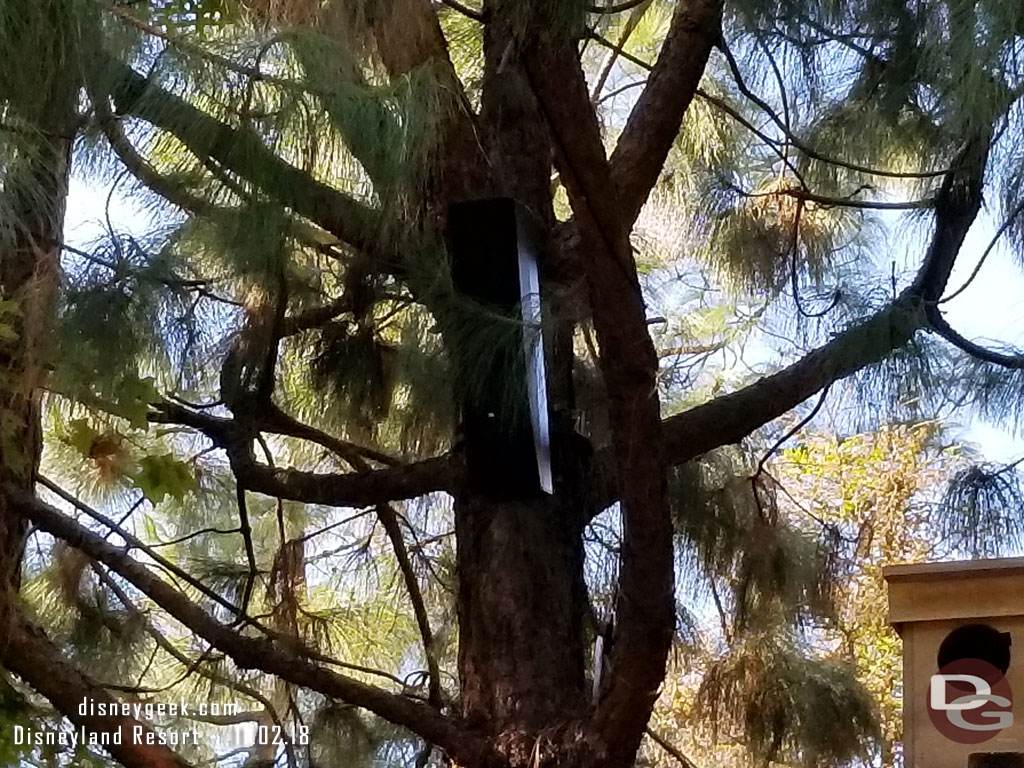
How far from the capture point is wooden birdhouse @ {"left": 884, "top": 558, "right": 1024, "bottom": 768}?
1203 mm

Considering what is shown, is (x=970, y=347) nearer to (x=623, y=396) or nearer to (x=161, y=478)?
(x=623, y=396)

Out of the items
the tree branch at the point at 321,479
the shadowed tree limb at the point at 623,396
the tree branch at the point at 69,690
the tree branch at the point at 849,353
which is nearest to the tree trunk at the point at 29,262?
the tree branch at the point at 69,690

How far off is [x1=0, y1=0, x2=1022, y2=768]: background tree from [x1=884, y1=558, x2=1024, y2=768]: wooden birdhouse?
24 centimetres

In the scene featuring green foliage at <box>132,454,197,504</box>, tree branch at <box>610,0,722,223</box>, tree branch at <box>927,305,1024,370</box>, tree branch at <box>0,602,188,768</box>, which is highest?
tree branch at <box>610,0,722,223</box>

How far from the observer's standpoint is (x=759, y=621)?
184 cm

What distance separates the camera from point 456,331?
1.33 metres

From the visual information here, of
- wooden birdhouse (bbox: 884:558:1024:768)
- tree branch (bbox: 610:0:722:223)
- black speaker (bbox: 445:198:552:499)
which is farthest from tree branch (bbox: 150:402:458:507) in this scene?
wooden birdhouse (bbox: 884:558:1024:768)

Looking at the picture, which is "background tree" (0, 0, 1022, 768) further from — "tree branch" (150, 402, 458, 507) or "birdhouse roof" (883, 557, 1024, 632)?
"birdhouse roof" (883, 557, 1024, 632)

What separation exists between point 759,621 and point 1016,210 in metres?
0.77

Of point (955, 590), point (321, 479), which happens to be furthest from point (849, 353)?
point (321, 479)

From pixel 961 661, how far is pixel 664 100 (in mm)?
596

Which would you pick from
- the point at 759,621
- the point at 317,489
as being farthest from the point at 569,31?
the point at 759,621

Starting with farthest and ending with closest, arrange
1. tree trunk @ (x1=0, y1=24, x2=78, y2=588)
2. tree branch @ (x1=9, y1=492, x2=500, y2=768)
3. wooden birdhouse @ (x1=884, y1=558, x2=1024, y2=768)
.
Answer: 1. tree branch @ (x1=9, y1=492, x2=500, y2=768)
2. wooden birdhouse @ (x1=884, y1=558, x2=1024, y2=768)
3. tree trunk @ (x1=0, y1=24, x2=78, y2=588)

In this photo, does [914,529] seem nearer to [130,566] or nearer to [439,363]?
[439,363]
